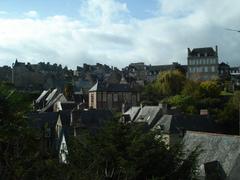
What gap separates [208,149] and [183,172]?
1273 centimetres

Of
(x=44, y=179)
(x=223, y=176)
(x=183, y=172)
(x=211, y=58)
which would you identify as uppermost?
(x=211, y=58)

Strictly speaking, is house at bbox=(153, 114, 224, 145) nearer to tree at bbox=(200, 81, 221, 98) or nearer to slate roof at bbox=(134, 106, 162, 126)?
slate roof at bbox=(134, 106, 162, 126)

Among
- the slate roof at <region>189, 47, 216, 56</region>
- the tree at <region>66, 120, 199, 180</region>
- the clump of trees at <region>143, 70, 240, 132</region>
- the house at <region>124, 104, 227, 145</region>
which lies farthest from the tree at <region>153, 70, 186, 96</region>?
the tree at <region>66, 120, 199, 180</region>

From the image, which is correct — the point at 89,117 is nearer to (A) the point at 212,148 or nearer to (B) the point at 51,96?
(A) the point at 212,148

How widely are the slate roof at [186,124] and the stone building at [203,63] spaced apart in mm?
60731

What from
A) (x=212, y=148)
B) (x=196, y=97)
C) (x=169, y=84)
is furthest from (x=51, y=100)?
(x=212, y=148)

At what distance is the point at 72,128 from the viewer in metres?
34.8

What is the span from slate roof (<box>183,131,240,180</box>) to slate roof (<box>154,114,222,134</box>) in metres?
8.43

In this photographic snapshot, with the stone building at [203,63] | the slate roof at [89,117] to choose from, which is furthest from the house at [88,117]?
the stone building at [203,63]

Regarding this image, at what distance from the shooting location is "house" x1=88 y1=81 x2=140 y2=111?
7019cm

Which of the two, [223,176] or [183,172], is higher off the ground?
[183,172]

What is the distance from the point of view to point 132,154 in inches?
564

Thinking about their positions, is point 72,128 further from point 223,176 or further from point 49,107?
point 49,107

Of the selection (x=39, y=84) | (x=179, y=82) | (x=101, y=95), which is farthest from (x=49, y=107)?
(x=39, y=84)
